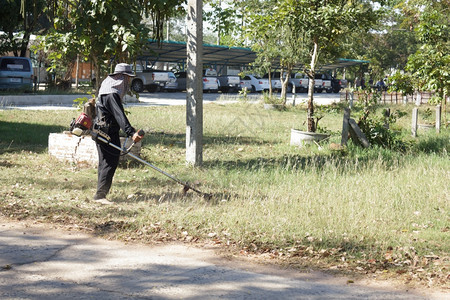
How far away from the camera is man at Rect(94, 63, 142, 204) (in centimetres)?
769

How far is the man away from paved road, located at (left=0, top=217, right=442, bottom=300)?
1.64 metres

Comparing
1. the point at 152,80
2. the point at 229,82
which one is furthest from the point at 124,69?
the point at 229,82

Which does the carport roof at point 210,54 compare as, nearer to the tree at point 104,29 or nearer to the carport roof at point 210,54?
the carport roof at point 210,54

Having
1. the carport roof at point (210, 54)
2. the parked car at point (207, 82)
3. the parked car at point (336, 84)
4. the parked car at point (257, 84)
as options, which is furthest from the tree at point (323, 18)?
the parked car at point (336, 84)

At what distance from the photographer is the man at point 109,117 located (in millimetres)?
7688

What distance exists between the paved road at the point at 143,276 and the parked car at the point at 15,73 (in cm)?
2351

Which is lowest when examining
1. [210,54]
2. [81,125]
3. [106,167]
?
[106,167]

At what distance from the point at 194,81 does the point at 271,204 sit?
371 centimetres

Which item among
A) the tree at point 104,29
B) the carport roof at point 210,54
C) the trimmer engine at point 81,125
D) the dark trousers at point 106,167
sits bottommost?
the dark trousers at point 106,167

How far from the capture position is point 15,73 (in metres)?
28.1

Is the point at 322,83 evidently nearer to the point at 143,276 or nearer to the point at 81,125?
the point at 81,125

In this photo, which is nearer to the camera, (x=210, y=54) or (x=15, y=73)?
(x=15, y=73)

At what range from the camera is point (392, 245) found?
6.07 meters

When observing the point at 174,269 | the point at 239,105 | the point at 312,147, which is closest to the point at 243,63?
the point at 239,105
